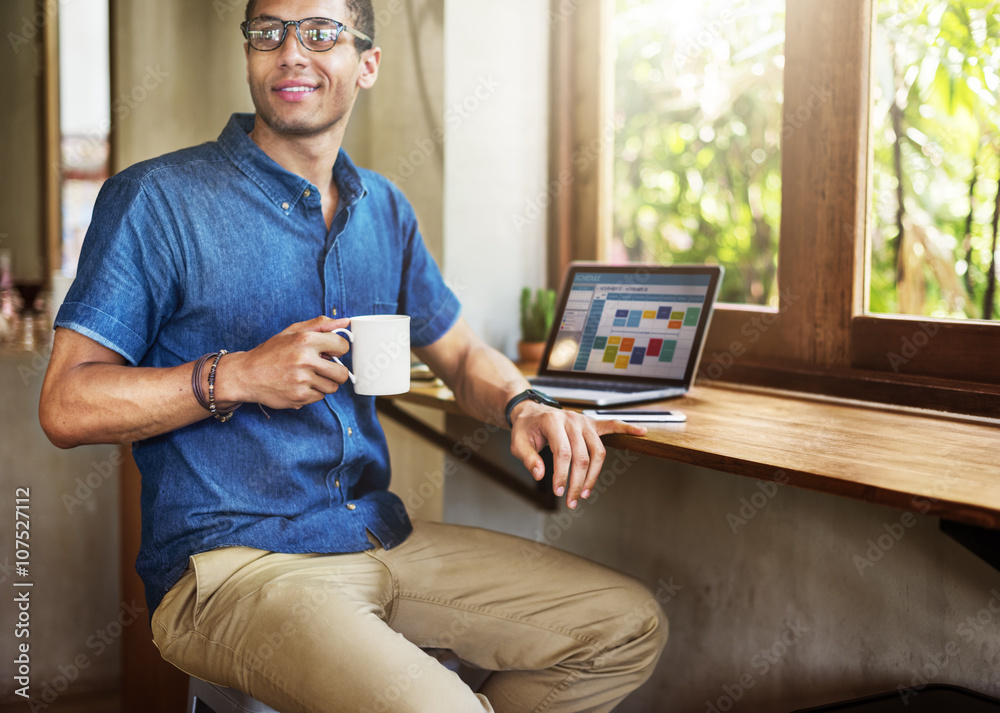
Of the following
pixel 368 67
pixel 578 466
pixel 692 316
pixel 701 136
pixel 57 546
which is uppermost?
pixel 701 136

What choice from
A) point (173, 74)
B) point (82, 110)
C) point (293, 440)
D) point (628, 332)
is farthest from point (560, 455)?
point (82, 110)

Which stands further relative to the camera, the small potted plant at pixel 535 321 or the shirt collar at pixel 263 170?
the small potted plant at pixel 535 321

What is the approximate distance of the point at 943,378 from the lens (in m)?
1.46

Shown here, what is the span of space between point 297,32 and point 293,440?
65 cm

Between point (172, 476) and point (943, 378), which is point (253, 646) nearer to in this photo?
point (172, 476)

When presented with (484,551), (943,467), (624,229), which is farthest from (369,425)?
(624,229)

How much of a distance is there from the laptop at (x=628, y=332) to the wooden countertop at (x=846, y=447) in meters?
0.08

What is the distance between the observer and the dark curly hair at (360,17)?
4.58ft

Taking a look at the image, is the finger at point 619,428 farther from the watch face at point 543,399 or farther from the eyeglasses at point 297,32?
the eyeglasses at point 297,32

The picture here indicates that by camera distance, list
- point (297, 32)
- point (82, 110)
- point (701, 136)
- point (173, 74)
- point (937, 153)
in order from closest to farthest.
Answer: point (297, 32), point (937, 153), point (701, 136), point (173, 74), point (82, 110)

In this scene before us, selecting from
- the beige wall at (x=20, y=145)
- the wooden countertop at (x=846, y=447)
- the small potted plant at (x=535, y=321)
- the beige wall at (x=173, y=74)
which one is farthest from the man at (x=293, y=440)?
the beige wall at (x=20, y=145)

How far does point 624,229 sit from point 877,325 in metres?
0.90

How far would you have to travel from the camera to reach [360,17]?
4.69 feet

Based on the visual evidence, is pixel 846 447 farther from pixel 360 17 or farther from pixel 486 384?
pixel 360 17
